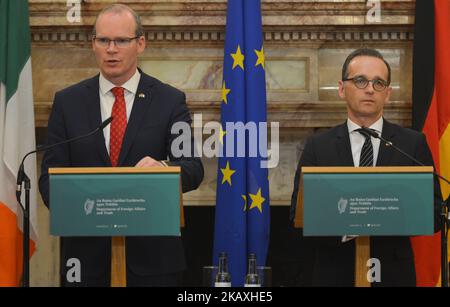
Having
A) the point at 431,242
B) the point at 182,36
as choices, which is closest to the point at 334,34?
the point at 182,36

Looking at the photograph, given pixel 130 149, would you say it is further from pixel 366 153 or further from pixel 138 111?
pixel 366 153

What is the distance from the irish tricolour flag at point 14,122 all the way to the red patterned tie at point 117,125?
1591 mm

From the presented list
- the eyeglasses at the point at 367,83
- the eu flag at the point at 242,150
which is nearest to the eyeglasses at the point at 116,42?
the eyeglasses at the point at 367,83

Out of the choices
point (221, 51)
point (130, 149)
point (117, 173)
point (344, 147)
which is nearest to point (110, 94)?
point (130, 149)

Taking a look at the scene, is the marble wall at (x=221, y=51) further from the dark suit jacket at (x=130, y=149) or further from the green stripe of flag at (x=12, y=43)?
the dark suit jacket at (x=130, y=149)

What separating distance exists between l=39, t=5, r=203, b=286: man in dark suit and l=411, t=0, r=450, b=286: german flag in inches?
81.9

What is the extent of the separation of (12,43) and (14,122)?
0.52 metres

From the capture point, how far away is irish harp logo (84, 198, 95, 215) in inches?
138

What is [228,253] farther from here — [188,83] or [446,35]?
[446,35]

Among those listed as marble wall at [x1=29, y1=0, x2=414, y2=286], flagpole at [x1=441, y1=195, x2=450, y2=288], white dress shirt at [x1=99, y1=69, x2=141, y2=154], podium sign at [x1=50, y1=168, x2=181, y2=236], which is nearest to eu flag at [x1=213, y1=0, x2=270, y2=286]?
marble wall at [x1=29, y1=0, x2=414, y2=286]

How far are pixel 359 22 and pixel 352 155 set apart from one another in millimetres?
2064

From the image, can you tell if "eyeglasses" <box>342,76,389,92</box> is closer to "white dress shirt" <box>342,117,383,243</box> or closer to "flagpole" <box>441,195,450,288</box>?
"white dress shirt" <box>342,117,383,243</box>

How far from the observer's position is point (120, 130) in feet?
13.7

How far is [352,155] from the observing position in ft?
14.2
